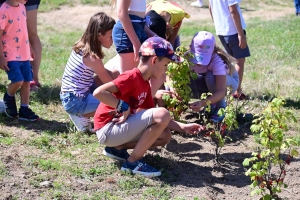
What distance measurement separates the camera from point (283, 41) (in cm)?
999

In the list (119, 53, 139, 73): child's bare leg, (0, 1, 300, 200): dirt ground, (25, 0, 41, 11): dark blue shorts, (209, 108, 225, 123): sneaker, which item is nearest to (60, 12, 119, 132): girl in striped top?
(119, 53, 139, 73): child's bare leg

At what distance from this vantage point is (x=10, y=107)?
5520 millimetres

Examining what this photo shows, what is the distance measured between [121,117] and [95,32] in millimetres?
1032

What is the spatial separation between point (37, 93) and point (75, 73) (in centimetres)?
156

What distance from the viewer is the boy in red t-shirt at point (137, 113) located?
405 cm

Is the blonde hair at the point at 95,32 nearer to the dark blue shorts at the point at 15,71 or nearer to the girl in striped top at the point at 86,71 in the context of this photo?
the girl in striped top at the point at 86,71

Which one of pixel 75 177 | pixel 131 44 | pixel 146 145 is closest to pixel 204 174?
pixel 146 145

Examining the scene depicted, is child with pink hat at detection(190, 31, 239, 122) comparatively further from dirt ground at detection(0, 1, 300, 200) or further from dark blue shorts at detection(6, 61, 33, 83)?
dark blue shorts at detection(6, 61, 33, 83)

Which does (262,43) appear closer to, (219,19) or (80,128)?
(219,19)

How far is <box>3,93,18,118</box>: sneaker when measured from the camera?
5.51 metres

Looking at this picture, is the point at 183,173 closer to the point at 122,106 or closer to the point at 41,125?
the point at 122,106

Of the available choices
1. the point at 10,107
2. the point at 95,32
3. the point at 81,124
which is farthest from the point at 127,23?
the point at 10,107

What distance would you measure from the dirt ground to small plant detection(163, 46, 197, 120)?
0.35 meters

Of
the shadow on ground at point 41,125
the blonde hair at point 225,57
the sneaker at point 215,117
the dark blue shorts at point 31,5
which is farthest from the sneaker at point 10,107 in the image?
the blonde hair at point 225,57
